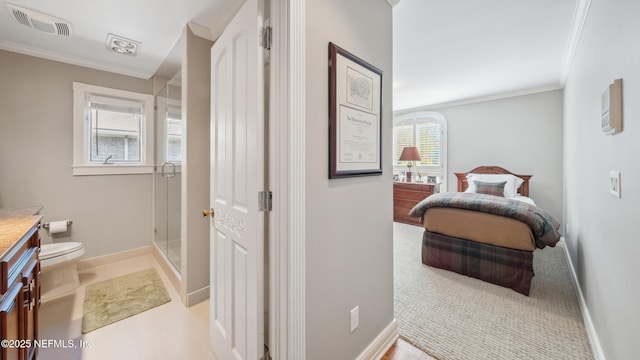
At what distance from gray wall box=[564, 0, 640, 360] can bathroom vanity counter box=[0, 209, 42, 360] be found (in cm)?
247

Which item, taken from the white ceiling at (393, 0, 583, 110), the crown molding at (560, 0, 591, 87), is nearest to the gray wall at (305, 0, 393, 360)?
the white ceiling at (393, 0, 583, 110)

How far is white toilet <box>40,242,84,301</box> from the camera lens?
2168 mm

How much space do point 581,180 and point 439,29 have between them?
1.95 metres

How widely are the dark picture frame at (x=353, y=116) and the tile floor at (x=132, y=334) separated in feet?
5.08

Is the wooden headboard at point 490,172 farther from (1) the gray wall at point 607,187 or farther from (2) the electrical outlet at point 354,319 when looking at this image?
(2) the electrical outlet at point 354,319

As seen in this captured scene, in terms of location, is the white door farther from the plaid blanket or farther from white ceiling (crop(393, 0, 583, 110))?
the plaid blanket

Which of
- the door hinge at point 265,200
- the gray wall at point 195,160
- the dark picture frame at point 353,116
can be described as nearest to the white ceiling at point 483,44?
the dark picture frame at point 353,116

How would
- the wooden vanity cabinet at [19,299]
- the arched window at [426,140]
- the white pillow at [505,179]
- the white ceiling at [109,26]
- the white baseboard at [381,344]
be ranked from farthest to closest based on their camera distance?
1. the arched window at [426,140]
2. the white pillow at [505,179]
3. the white ceiling at [109,26]
4. the white baseboard at [381,344]
5. the wooden vanity cabinet at [19,299]

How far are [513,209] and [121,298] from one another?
→ 374 centimetres

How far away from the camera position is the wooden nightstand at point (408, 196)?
4668mm

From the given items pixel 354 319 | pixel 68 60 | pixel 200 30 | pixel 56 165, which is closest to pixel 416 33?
pixel 200 30

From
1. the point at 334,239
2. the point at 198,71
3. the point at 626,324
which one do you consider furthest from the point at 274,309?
the point at 198,71

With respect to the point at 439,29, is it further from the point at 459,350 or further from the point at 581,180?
the point at 459,350

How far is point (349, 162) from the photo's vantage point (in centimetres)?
129
